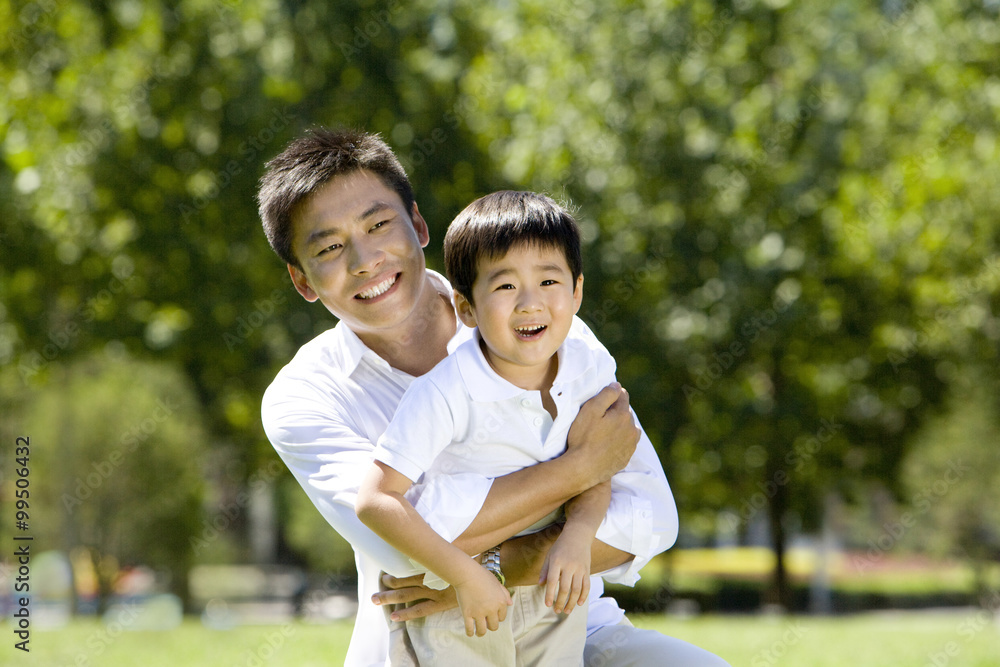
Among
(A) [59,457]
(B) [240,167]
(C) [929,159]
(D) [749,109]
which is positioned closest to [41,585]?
(A) [59,457]

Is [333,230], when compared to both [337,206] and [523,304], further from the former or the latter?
[523,304]

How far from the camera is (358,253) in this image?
2.80m

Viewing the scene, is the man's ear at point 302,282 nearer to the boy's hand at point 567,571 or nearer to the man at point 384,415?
the man at point 384,415

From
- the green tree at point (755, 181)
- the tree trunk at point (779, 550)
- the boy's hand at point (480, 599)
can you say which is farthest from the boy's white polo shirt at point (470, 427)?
the tree trunk at point (779, 550)

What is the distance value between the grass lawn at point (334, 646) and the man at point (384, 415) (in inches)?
190

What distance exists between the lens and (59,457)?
53.3 ft

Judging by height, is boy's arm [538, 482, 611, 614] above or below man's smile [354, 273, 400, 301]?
below

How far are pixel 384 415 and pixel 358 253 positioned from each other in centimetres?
48

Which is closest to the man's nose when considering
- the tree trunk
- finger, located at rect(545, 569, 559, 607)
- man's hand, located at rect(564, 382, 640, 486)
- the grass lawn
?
→ man's hand, located at rect(564, 382, 640, 486)

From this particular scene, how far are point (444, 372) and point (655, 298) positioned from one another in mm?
13736

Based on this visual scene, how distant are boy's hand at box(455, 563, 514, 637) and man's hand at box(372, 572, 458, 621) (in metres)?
0.10

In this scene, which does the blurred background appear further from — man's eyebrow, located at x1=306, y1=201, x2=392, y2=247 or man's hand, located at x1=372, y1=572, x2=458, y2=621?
man's hand, located at x1=372, y1=572, x2=458, y2=621

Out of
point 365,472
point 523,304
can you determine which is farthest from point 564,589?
point 523,304

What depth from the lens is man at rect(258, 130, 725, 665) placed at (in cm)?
244
